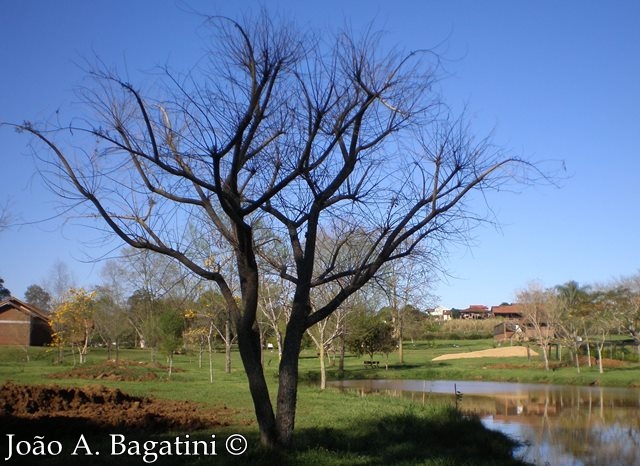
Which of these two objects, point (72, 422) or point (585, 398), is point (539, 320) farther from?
point (72, 422)

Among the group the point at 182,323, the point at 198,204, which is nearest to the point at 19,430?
the point at 198,204

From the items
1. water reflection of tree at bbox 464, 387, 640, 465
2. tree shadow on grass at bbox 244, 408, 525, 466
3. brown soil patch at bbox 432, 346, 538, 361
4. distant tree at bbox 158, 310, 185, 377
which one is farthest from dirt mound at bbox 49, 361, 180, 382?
brown soil patch at bbox 432, 346, 538, 361

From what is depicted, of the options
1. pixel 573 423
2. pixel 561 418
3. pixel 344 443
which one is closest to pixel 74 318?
pixel 561 418

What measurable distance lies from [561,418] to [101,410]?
1820cm

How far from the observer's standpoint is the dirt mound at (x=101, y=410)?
14.4 metres

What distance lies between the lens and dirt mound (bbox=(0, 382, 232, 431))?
1437 cm

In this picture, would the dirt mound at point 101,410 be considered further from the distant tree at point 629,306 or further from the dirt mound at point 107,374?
the distant tree at point 629,306

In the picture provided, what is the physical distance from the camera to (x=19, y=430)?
41.4 ft

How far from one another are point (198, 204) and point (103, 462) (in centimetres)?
421

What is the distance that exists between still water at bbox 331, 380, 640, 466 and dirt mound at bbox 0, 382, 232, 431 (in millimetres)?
8434

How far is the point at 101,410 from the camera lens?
16.2m

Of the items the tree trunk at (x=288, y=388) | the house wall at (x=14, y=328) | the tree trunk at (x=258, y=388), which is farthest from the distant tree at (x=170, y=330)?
the tree trunk at (x=288, y=388)

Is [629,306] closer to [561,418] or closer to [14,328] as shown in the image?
[561,418]

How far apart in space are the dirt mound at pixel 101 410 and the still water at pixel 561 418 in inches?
332
